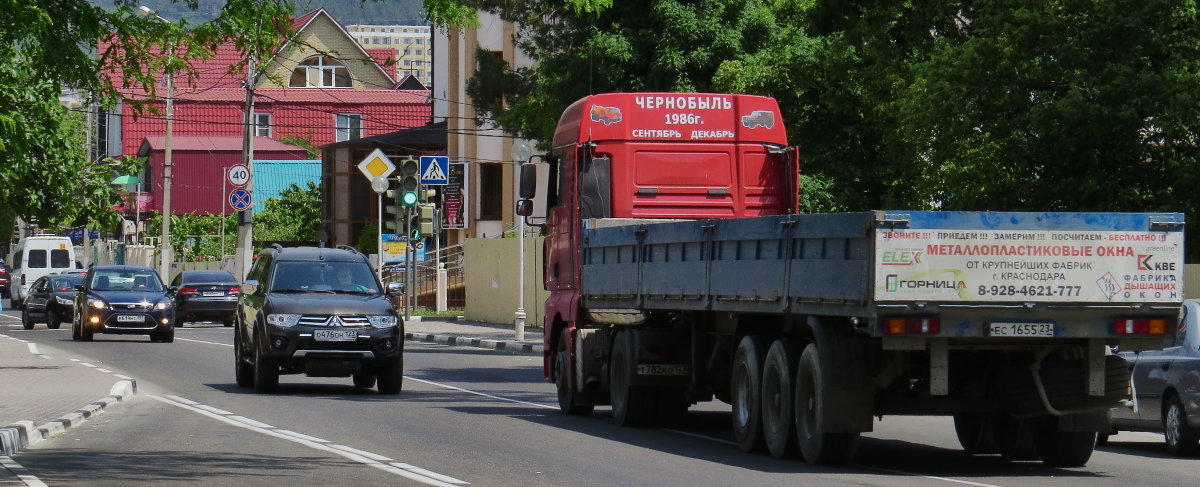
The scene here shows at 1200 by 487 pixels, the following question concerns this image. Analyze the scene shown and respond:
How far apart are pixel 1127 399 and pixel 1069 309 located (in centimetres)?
98

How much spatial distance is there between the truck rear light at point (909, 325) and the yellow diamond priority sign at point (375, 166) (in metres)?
29.9

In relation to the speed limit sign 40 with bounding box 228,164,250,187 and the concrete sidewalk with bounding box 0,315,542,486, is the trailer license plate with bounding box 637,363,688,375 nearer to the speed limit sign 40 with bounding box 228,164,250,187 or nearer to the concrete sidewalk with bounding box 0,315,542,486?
the concrete sidewalk with bounding box 0,315,542,486

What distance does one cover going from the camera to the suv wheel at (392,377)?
21420 millimetres

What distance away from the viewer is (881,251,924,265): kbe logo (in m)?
11.9

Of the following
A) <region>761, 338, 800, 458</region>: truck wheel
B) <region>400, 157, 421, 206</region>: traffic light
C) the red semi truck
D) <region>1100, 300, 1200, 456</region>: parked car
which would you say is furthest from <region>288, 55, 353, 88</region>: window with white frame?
<region>761, 338, 800, 458</region>: truck wheel

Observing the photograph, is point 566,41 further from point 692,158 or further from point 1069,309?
point 1069,309

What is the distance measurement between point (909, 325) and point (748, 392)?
276 centimetres

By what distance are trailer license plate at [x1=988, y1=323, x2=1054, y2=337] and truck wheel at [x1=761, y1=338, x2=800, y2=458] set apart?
1.84 m

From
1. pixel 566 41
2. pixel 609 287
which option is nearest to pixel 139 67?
pixel 609 287

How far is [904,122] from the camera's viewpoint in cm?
3033

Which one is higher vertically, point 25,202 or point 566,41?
point 566,41

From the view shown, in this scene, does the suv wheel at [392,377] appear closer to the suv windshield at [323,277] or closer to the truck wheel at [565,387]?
the suv windshield at [323,277]

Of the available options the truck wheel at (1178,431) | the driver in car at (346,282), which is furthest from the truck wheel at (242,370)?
the truck wheel at (1178,431)

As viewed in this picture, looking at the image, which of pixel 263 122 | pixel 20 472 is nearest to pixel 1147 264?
pixel 20 472
